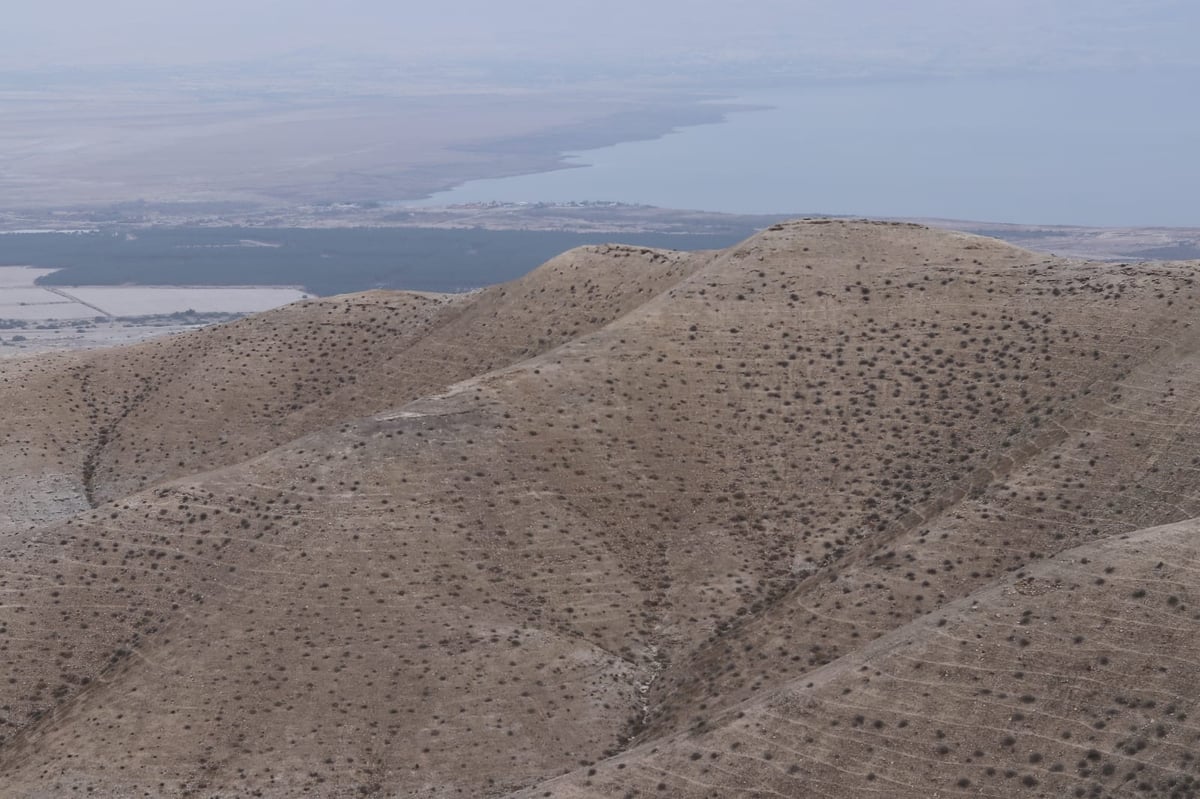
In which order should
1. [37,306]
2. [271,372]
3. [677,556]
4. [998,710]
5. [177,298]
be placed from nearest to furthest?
[998,710]
[677,556]
[271,372]
[37,306]
[177,298]

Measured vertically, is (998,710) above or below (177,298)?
above

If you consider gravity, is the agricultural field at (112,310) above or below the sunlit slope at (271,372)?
below

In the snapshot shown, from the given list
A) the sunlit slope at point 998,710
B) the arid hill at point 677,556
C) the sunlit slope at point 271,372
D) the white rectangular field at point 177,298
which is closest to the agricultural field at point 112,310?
the white rectangular field at point 177,298

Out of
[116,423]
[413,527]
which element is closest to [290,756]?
[413,527]

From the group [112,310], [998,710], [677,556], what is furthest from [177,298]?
[998,710]

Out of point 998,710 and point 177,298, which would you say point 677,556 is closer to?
point 998,710

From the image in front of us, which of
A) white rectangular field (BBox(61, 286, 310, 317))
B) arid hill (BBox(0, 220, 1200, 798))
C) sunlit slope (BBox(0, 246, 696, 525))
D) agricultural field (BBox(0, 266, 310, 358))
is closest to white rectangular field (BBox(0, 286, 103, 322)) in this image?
agricultural field (BBox(0, 266, 310, 358))

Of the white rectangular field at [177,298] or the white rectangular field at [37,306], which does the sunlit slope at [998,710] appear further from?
the white rectangular field at [37,306]
